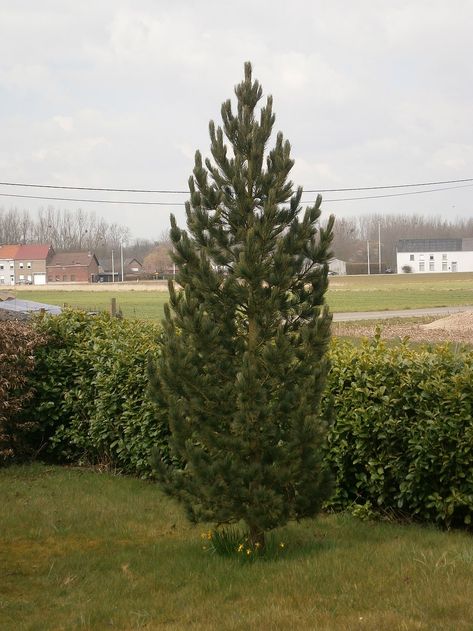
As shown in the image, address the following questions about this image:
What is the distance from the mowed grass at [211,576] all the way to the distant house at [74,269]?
122843 millimetres

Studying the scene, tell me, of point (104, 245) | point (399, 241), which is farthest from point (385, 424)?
point (104, 245)

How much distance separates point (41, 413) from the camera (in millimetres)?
9805

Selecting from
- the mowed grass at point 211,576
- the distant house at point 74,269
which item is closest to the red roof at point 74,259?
the distant house at point 74,269

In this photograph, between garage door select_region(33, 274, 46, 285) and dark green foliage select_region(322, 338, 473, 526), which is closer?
dark green foliage select_region(322, 338, 473, 526)

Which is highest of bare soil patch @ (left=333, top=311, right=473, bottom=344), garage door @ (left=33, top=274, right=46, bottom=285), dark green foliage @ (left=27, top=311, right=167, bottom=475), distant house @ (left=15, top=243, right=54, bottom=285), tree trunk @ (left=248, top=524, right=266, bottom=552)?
distant house @ (left=15, top=243, right=54, bottom=285)

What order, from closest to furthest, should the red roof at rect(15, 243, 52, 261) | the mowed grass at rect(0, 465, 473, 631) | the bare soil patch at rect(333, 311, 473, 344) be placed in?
the mowed grass at rect(0, 465, 473, 631), the bare soil patch at rect(333, 311, 473, 344), the red roof at rect(15, 243, 52, 261)

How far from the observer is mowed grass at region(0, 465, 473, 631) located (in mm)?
4352

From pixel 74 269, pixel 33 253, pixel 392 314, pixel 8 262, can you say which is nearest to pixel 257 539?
pixel 392 314

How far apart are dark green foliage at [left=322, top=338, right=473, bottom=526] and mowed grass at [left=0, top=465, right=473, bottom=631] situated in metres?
0.28

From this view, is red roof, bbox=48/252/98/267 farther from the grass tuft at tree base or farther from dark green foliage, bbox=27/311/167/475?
the grass tuft at tree base

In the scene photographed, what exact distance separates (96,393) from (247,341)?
4262 mm

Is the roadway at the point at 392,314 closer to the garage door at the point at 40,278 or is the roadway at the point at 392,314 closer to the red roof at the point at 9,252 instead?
the garage door at the point at 40,278

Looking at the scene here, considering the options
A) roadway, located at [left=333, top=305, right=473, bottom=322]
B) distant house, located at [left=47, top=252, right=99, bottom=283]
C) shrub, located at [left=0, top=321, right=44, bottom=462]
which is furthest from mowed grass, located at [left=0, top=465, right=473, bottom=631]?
distant house, located at [left=47, top=252, right=99, bottom=283]

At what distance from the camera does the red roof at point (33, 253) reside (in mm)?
128125
